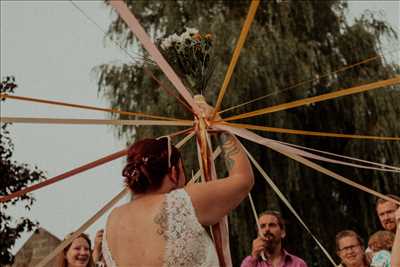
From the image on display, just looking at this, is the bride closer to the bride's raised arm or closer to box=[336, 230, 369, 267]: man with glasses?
the bride's raised arm

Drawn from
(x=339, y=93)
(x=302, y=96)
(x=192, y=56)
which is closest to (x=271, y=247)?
(x=192, y=56)

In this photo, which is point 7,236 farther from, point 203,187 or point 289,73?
point 203,187

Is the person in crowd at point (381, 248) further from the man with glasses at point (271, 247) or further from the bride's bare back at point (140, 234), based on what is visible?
the bride's bare back at point (140, 234)

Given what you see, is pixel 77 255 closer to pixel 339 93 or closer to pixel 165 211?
pixel 165 211

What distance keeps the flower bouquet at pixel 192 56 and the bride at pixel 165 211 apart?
111cm

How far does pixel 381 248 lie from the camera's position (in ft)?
17.2

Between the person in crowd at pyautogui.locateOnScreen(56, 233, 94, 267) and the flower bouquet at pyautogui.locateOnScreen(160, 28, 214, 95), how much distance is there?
1.66 meters

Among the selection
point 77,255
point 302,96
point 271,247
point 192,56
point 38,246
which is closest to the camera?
point 192,56

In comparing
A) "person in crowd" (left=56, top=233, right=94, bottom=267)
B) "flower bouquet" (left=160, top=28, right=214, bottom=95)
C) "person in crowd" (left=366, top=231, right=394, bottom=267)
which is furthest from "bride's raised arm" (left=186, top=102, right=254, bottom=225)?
"person in crowd" (left=56, top=233, right=94, bottom=267)

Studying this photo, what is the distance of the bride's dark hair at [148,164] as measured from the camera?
9.71 ft

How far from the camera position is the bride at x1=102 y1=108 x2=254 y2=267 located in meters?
2.90

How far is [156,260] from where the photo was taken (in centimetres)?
288

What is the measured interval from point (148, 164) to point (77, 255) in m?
2.48

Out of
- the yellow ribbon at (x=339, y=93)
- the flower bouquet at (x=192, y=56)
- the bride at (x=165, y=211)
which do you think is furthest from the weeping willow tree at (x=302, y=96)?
the bride at (x=165, y=211)
